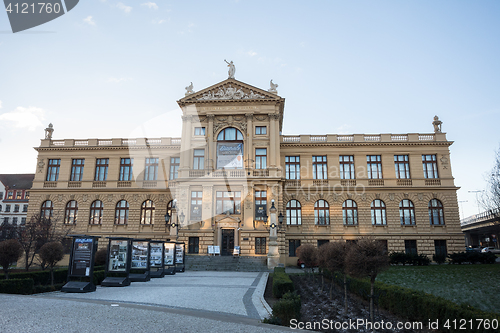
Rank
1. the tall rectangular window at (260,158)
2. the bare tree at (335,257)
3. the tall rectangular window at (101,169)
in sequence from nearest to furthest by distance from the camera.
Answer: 1. the bare tree at (335,257)
2. the tall rectangular window at (260,158)
3. the tall rectangular window at (101,169)

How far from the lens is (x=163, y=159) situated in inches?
1764

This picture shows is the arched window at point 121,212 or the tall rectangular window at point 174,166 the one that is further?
the tall rectangular window at point 174,166

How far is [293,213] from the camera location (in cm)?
4159

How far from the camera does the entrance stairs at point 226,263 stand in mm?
31870

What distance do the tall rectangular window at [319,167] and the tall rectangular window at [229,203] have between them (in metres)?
10.9

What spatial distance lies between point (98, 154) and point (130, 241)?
1183 inches

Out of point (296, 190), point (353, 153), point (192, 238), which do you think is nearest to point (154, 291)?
point (192, 238)

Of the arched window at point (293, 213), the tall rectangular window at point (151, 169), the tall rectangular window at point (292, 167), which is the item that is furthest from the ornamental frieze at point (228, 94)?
the arched window at point (293, 213)

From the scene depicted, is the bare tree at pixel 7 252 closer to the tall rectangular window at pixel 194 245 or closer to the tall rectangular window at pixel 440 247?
the tall rectangular window at pixel 194 245

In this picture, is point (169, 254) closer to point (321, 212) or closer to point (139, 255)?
point (139, 255)

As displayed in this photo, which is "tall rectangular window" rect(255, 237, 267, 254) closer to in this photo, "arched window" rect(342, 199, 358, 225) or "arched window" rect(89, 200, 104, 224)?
"arched window" rect(342, 199, 358, 225)

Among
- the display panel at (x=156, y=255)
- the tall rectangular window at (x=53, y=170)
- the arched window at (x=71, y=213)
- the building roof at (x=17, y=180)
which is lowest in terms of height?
Answer: the display panel at (x=156, y=255)

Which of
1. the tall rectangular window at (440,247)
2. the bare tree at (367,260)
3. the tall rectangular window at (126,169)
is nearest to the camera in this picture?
the bare tree at (367,260)

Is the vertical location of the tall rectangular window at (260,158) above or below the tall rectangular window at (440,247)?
above
